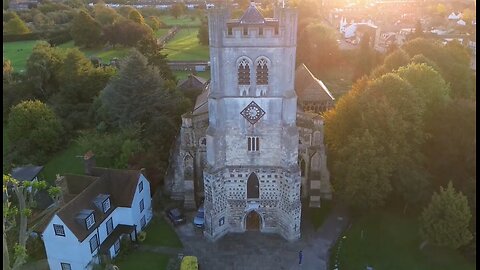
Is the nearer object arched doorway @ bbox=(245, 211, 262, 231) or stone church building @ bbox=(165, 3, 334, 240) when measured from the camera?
stone church building @ bbox=(165, 3, 334, 240)

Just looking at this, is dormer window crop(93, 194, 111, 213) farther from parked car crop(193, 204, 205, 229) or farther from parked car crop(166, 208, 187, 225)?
parked car crop(193, 204, 205, 229)

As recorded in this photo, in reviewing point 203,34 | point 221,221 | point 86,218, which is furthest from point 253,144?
point 203,34

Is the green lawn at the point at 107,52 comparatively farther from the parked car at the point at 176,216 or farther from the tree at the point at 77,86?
the parked car at the point at 176,216

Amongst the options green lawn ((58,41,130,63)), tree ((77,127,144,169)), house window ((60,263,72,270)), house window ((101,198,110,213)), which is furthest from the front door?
green lawn ((58,41,130,63))

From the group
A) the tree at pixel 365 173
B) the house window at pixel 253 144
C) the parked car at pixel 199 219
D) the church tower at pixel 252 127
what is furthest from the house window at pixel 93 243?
the tree at pixel 365 173


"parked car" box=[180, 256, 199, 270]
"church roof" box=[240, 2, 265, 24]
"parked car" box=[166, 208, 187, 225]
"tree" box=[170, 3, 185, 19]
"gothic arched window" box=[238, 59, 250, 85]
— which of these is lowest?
"parked car" box=[166, 208, 187, 225]

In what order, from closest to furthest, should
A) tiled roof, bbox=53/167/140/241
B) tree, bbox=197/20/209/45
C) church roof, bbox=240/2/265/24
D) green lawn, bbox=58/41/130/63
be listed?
church roof, bbox=240/2/265/24, tiled roof, bbox=53/167/140/241, green lawn, bbox=58/41/130/63, tree, bbox=197/20/209/45

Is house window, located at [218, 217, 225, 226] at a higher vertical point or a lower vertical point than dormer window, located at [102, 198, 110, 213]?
lower

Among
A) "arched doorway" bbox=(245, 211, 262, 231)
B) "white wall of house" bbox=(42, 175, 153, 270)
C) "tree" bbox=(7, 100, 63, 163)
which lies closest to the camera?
"white wall of house" bbox=(42, 175, 153, 270)
